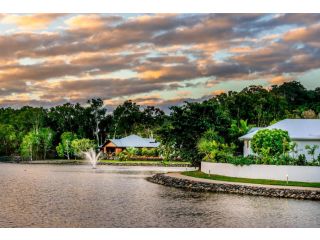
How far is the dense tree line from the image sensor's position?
43688 millimetres

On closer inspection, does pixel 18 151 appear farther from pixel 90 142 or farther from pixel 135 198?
pixel 135 198

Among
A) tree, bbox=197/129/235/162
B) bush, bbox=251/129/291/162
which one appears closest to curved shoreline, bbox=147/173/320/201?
tree, bbox=197/129/235/162

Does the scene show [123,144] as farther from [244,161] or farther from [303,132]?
[244,161]

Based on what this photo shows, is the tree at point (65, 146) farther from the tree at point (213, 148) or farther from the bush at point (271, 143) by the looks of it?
the bush at point (271, 143)

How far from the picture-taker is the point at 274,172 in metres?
32.0

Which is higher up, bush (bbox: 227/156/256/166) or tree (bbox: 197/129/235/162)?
tree (bbox: 197/129/235/162)

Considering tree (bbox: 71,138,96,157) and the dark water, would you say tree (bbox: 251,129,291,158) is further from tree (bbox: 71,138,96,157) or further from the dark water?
tree (bbox: 71,138,96,157)

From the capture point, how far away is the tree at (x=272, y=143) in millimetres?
34938


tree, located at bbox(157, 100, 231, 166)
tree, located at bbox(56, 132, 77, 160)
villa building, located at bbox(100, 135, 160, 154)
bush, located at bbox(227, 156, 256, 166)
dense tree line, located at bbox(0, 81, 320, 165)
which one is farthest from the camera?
tree, located at bbox(56, 132, 77, 160)

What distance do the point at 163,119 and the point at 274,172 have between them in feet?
66.0

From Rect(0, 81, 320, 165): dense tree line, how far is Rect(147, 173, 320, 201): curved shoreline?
7367mm

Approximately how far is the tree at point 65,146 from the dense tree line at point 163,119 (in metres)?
0.21

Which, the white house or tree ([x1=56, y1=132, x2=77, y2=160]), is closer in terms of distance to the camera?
the white house
